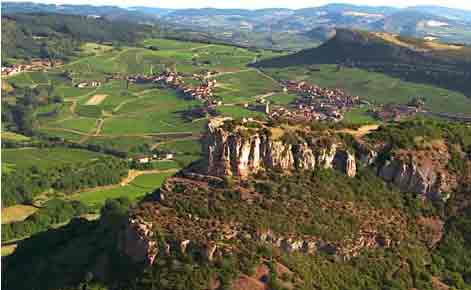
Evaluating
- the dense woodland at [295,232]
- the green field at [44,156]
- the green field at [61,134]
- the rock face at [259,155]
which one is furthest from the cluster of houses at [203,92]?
the rock face at [259,155]

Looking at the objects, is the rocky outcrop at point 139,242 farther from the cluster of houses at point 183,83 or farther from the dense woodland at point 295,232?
the cluster of houses at point 183,83

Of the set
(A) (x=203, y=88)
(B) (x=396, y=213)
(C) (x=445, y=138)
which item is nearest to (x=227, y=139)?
(B) (x=396, y=213)

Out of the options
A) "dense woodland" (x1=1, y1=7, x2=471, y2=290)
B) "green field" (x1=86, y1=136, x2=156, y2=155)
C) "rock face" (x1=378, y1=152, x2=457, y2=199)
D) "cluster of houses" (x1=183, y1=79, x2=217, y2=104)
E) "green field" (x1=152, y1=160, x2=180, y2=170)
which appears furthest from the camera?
"cluster of houses" (x1=183, y1=79, x2=217, y2=104)

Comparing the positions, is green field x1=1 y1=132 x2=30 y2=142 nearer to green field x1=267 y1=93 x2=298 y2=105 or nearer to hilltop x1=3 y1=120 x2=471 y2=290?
green field x1=267 y1=93 x2=298 y2=105

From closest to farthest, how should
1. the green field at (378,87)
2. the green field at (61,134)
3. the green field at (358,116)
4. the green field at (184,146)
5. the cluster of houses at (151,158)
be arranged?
the cluster of houses at (151,158) → the green field at (184,146) → the green field at (61,134) → the green field at (358,116) → the green field at (378,87)

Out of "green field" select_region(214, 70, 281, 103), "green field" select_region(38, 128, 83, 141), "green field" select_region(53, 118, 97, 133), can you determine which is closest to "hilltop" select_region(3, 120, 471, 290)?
"green field" select_region(38, 128, 83, 141)

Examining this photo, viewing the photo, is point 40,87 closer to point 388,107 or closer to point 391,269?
point 388,107
